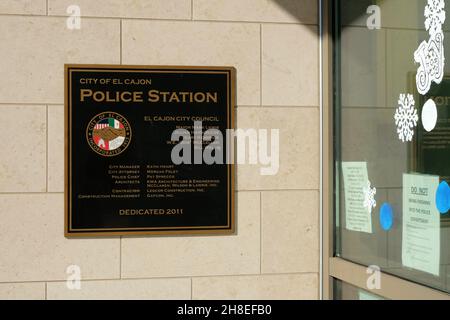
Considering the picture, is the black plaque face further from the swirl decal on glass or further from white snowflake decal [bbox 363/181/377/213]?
the swirl decal on glass

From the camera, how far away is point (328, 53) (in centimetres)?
525

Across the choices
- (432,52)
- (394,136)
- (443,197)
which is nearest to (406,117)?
(394,136)

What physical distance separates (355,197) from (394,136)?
75 cm

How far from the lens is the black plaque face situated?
5.06m

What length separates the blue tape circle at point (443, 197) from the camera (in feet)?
12.2

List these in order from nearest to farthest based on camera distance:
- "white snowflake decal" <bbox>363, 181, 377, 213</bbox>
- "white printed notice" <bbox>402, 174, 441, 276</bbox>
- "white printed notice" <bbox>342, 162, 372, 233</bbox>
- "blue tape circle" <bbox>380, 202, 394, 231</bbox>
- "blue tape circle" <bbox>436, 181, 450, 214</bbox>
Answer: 1. "blue tape circle" <bbox>436, 181, 450, 214</bbox>
2. "white printed notice" <bbox>402, 174, 441, 276</bbox>
3. "blue tape circle" <bbox>380, 202, 394, 231</bbox>
4. "white snowflake decal" <bbox>363, 181, 377, 213</bbox>
5. "white printed notice" <bbox>342, 162, 372, 233</bbox>

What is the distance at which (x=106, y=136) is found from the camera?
200 inches

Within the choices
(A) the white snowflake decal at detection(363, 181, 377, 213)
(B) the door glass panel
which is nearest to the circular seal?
(B) the door glass panel

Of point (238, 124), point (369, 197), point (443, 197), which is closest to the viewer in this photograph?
point (443, 197)

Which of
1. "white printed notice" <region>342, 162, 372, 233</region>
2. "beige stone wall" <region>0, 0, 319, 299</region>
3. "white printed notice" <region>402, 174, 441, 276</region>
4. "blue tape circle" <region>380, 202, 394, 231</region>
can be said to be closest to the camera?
"white printed notice" <region>402, 174, 441, 276</region>

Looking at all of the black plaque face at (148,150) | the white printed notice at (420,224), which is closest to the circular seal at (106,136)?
the black plaque face at (148,150)

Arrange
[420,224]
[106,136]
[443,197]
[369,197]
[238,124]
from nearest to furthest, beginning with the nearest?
[443,197] < [420,224] < [369,197] < [106,136] < [238,124]

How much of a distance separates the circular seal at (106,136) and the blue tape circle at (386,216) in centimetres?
190

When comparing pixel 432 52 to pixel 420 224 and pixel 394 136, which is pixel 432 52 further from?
pixel 420 224
